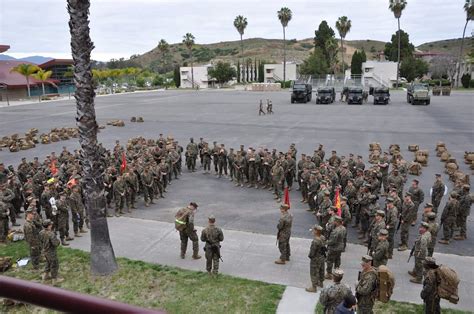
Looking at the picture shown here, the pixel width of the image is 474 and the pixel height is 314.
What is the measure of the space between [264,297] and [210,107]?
41004mm

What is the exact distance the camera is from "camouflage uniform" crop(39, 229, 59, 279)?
9.64 metres

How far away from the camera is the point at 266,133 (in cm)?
2980

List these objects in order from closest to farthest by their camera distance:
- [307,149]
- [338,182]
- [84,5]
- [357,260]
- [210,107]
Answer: [84,5] → [357,260] → [338,182] → [307,149] → [210,107]

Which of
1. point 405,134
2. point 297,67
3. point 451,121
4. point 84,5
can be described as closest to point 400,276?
point 84,5

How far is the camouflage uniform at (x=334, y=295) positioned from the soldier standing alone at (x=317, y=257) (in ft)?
5.53

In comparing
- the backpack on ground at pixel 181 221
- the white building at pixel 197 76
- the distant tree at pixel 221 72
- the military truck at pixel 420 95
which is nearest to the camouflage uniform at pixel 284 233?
the backpack on ground at pixel 181 221

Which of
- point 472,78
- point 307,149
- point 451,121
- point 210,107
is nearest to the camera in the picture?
point 307,149

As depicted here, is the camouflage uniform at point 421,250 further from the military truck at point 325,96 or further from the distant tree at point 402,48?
the distant tree at point 402,48

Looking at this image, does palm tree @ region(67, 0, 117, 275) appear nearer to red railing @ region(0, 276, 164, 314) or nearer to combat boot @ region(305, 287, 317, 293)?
combat boot @ region(305, 287, 317, 293)

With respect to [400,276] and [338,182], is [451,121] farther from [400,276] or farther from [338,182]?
[400,276]

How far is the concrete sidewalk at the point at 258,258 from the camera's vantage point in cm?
932

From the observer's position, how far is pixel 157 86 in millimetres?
102562

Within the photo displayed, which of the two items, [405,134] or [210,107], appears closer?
[405,134]

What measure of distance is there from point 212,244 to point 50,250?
3756 millimetres
